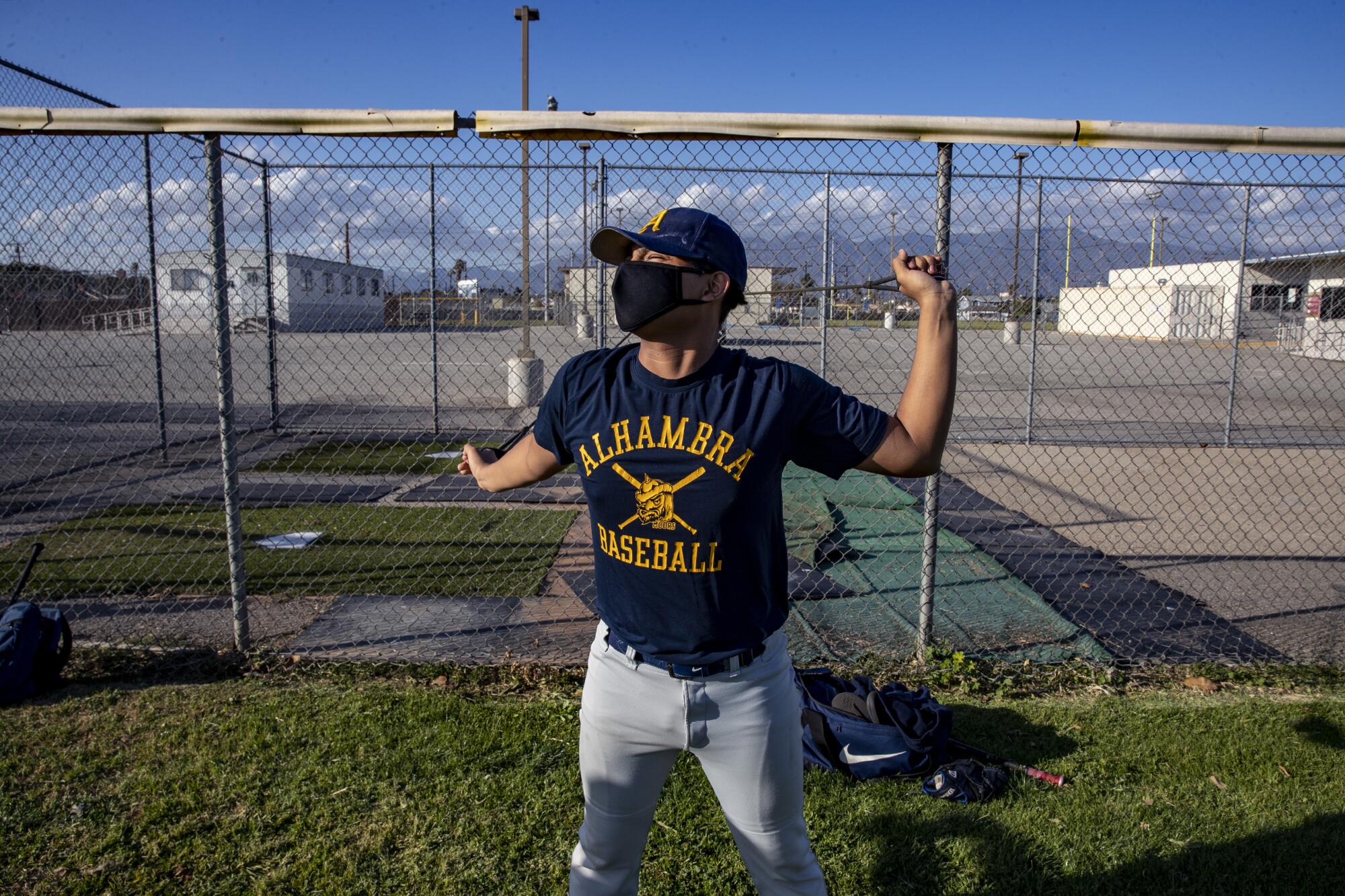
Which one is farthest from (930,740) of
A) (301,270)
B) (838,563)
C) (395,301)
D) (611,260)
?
(301,270)

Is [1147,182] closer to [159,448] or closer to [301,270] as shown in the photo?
[301,270]

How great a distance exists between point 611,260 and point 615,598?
782mm

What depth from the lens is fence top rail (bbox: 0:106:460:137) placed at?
13.0 feet

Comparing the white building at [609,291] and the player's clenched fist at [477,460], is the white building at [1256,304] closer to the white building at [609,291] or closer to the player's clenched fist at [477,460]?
the white building at [609,291]

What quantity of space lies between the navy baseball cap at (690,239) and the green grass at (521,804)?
6.51ft

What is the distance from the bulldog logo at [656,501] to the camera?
1958 mm

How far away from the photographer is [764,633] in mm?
2021

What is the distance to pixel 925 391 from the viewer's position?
1906 millimetres

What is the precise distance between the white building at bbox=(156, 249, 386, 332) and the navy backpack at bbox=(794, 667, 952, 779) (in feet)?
19.4

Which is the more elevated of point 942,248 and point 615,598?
point 942,248

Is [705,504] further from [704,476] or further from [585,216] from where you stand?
[585,216]

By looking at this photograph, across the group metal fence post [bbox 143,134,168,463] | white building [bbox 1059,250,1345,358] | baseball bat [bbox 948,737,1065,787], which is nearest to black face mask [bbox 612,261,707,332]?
baseball bat [bbox 948,737,1065,787]

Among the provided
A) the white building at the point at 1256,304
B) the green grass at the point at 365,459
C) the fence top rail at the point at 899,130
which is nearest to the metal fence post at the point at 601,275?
the fence top rail at the point at 899,130

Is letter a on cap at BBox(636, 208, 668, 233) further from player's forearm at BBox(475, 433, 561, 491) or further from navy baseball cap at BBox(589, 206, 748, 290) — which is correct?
player's forearm at BBox(475, 433, 561, 491)
